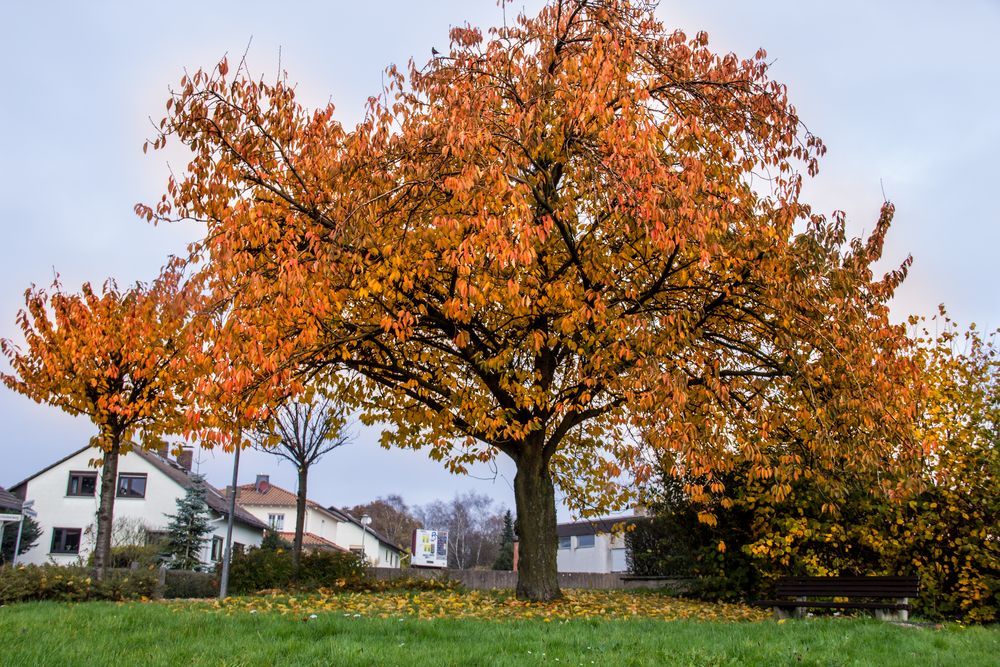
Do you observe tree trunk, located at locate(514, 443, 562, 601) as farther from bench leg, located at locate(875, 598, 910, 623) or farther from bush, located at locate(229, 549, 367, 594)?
bush, located at locate(229, 549, 367, 594)

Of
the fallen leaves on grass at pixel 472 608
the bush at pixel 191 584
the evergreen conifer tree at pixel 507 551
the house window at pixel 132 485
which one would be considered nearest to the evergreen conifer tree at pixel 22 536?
the house window at pixel 132 485

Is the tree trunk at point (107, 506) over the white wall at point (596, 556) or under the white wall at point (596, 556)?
over

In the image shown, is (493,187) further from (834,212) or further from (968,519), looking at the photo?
(968,519)

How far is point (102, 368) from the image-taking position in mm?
16141

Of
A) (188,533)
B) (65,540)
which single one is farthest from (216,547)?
(188,533)

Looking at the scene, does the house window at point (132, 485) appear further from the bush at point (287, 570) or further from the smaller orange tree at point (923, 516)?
the smaller orange tree at point (923, 516)

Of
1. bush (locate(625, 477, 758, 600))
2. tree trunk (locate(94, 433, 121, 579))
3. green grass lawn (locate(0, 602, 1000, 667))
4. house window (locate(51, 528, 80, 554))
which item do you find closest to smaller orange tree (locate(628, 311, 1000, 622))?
bush (locate(625, 477, 758, 600))

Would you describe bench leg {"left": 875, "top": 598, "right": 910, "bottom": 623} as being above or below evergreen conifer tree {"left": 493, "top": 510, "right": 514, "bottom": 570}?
above

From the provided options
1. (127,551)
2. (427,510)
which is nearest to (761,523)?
(127,551)

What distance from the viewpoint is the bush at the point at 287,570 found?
20125 millimetres

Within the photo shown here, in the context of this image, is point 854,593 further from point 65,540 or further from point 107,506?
point 65,540

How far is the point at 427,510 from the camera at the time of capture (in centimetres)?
9912

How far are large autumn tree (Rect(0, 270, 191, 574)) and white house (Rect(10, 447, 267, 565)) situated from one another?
2457 centimetres

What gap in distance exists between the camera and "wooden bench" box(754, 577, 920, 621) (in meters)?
10.9
